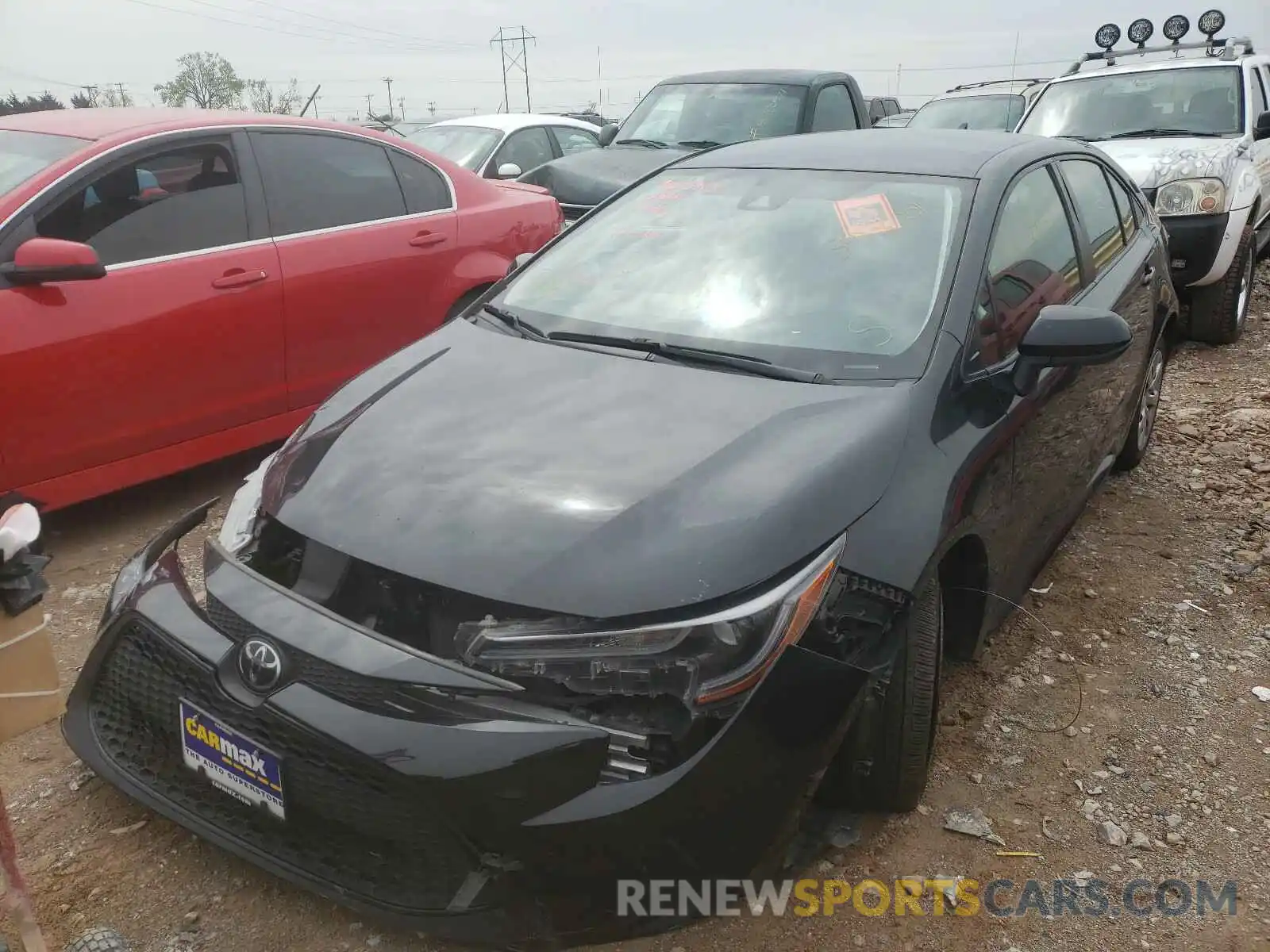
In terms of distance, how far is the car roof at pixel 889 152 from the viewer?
10.1ft

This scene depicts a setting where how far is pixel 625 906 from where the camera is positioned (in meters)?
1.81

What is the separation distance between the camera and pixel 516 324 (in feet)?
9.85

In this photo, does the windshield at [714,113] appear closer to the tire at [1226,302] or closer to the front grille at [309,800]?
the tire at [1226,302]

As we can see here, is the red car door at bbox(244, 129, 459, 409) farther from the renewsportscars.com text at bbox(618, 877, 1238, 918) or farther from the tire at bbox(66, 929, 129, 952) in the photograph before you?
the renewsportscars.com text at bbox(618, 877, 1238, 918)

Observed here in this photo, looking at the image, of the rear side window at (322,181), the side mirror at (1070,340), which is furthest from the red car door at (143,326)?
the side mirror at (1070,340)

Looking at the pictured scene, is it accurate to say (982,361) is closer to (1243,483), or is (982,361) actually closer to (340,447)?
(340,447)

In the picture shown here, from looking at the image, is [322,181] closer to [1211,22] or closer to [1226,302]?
[1226,302]

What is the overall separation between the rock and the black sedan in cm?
49

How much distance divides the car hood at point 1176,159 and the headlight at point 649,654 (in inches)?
220

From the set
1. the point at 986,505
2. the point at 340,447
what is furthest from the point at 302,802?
the point at 986,505

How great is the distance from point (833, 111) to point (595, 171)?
1888mm

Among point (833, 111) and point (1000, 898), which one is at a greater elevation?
point (833, 111)

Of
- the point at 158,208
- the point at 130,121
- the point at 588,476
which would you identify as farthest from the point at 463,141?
the point at 588,476

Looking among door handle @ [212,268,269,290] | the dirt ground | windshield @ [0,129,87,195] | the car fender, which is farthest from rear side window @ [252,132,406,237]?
the car fender
